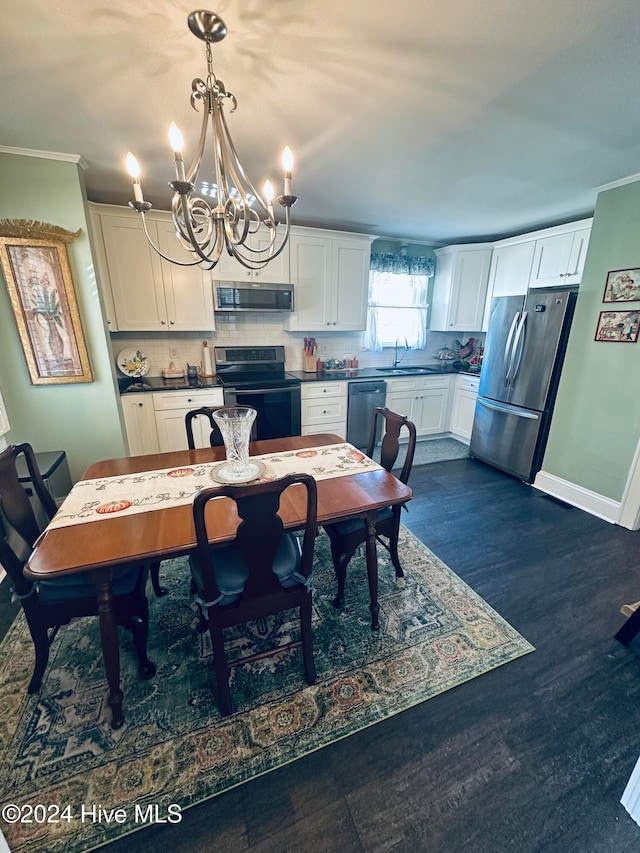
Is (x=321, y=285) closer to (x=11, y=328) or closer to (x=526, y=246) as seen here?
(x=526, y=246)

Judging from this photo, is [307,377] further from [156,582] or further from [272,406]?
[156,582]

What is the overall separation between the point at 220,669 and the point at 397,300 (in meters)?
4.48

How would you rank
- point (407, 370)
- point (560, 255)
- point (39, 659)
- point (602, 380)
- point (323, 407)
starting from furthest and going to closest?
point (407, 370)
point (323, 407)
point (560, 255)
point (602, 380)
point (39, 659)

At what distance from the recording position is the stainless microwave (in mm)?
3432

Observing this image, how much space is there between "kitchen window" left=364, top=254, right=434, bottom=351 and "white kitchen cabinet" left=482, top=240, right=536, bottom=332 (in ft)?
2.71

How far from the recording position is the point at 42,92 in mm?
1632

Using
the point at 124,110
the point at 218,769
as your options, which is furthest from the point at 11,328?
the point at 218,769

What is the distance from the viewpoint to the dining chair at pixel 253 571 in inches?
45.1

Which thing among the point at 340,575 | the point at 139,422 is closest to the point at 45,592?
the point at 340,575

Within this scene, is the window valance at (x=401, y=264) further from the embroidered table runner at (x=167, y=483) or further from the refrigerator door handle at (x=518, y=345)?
the embroidered table runner at (x=167, y=483)

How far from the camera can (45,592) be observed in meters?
1.39

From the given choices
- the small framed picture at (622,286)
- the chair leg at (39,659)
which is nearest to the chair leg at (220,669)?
the chair leg at (39,659)

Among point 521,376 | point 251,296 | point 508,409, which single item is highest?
point 251,296

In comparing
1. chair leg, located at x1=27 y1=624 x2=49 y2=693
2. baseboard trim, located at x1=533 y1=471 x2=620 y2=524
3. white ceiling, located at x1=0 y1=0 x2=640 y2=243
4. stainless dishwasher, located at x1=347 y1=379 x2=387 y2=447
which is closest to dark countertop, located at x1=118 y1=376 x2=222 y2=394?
stainless dishwasher, located at x1=347 y1=379 x2=387 y2=447
